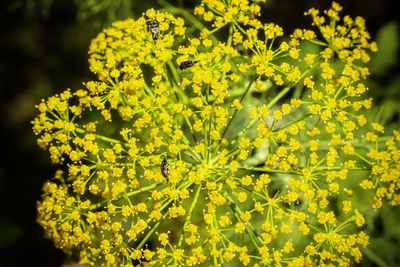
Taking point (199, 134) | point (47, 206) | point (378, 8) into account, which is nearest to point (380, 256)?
point (199, 134)

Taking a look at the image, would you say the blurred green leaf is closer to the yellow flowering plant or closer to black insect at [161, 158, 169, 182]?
the yellow flowering plant

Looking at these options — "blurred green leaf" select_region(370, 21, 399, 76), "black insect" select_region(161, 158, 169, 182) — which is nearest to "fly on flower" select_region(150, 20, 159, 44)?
"black insect" select_region(161, 158, 169, 182)

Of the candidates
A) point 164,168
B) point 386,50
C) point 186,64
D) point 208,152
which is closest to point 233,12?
point 186,64

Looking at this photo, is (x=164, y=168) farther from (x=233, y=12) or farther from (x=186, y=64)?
(x=233, y=12)

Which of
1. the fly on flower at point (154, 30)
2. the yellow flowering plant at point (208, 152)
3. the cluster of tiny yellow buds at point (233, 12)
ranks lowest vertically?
the yellow flowering plant at point (208, 152)

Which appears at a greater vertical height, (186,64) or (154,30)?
(154,30)

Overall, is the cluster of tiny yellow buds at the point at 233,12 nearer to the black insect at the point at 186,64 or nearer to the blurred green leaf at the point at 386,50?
the black insect at the point at 186,64

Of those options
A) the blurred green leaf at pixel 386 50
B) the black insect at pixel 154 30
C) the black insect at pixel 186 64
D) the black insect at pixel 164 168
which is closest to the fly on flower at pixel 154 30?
the black insect at pixel 154 30

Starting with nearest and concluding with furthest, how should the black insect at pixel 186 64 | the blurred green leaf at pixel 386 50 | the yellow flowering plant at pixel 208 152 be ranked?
the yellow flowering plant at pixel 208 152 < the black insect at pixel 186 64 < the blurred green leaf at pixel 386 50
